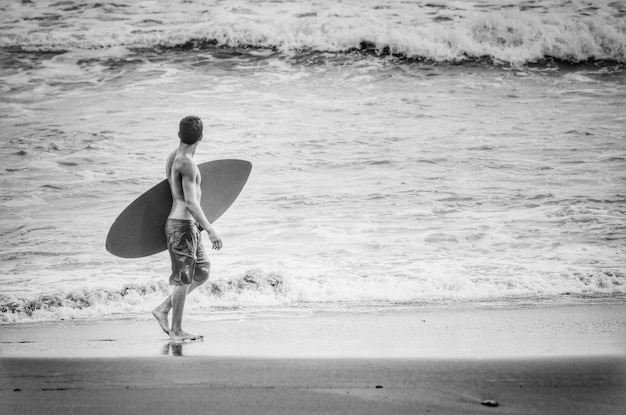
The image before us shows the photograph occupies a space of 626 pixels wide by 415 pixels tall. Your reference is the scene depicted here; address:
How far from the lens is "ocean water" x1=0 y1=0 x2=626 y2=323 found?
5.52m

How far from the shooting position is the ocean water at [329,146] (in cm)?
552

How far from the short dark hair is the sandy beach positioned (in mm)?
1028

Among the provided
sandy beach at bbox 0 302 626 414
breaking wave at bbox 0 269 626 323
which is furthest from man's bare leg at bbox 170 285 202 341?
breaking wave at bbox 0 269 626 323

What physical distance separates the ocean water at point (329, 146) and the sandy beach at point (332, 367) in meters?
0.90

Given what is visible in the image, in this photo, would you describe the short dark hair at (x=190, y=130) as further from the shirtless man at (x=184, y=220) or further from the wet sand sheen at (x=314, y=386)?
the wet sand sheen at (x=314, y=386)

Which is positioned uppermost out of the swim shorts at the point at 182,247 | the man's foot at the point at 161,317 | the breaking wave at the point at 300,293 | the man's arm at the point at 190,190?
the man's arm at the point at 190,190

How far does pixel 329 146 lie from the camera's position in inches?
344

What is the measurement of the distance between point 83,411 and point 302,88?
8196 mm

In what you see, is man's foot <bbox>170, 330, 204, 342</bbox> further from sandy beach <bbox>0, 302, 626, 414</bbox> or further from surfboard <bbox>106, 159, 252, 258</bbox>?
surfboard <bbox>106, 159, 252, 258</bbox>

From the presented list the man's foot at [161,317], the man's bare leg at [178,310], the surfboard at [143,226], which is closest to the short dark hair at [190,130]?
the surfboard at [143,226]

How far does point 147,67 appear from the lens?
34.3 feet

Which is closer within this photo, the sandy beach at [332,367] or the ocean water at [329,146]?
the sandy beach at [332,367]

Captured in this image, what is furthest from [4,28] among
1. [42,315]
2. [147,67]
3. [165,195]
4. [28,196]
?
[165,195]

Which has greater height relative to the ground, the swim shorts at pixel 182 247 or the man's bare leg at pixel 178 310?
the swim shorts at pixel 182 247
